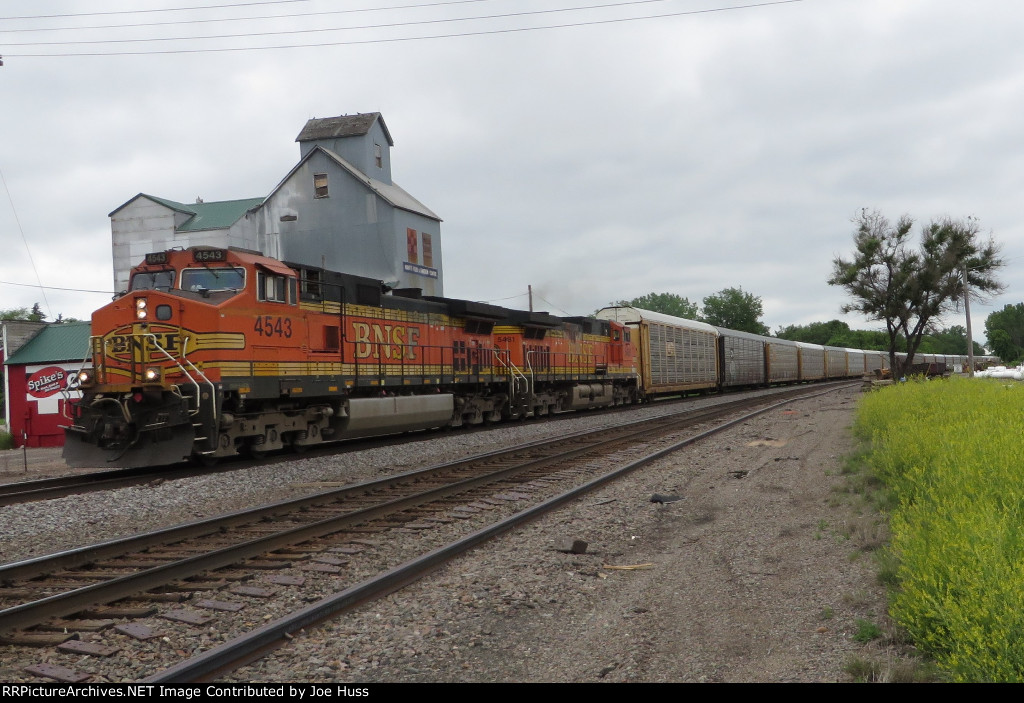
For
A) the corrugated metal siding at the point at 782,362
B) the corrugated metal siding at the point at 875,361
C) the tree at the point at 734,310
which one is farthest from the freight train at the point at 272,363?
the tree at the point at 734,310

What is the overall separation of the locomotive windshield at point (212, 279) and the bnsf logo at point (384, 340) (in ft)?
10.5

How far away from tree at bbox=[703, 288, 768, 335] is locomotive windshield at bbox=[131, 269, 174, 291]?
9942cm

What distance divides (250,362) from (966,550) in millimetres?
10867

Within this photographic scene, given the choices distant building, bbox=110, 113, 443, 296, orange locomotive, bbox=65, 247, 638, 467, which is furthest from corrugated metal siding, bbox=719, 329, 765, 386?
orange locomotive, bbox=65, 247, 638, 467

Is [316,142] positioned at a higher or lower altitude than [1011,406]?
higher

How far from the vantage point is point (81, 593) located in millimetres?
5219

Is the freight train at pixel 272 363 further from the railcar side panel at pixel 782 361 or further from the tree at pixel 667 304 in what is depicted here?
the tree at pixel 667 304

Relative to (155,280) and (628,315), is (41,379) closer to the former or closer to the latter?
(155,280)

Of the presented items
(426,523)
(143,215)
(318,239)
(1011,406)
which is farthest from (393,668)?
(143,215)

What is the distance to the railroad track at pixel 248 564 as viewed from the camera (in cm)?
471

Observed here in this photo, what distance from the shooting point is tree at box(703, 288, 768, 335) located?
106750 mm

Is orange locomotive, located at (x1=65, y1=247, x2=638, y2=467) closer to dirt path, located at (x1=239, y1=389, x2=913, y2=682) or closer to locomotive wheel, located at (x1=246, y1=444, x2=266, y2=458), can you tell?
locomotive wheel, located at (x1=246, y1=444, x2=266, y2=458)

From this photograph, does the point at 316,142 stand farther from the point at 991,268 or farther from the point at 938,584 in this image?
the point at 938,584
